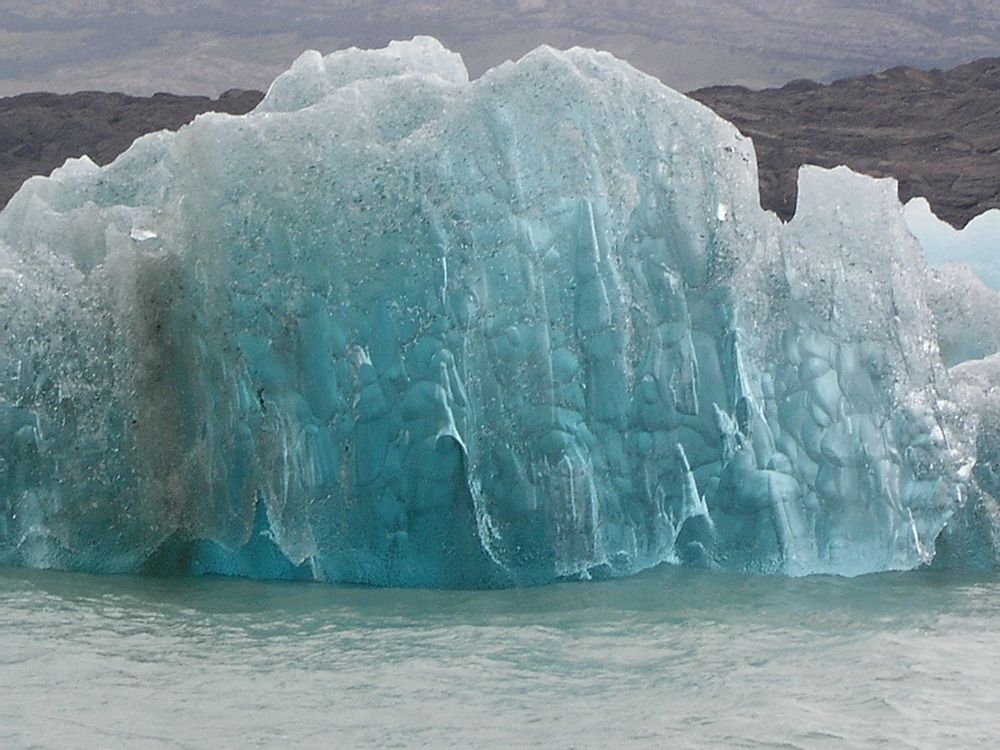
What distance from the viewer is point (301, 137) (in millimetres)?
7457

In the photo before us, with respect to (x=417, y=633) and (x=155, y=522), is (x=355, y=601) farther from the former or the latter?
(x=155, y=522)

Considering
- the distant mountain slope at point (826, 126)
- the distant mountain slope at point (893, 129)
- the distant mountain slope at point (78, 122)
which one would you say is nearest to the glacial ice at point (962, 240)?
the distant mountain slope at point (893, 129)

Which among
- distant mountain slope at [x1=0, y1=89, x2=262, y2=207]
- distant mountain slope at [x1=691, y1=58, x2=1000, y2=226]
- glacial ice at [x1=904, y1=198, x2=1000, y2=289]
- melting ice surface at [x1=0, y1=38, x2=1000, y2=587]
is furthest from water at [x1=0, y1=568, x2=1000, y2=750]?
distant mountain slope at [x1=0, y1=89, x2=262, y2=207]

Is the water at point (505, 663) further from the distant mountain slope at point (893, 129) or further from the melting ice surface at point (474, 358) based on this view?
the distant mountain slope at point (893, 129)

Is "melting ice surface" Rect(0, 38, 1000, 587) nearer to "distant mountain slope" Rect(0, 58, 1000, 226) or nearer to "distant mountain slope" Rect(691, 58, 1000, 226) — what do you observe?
"distant mountain slope" Rect(691, 58, 1000, 226)

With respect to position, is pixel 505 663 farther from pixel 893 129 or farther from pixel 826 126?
pixel 826 126

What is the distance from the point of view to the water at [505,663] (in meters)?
5.20

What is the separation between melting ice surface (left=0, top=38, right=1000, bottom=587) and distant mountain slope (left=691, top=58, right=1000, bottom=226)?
3164cm

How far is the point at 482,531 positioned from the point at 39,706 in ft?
7.98

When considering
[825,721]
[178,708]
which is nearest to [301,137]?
[178,708]

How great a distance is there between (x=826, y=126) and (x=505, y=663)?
46731mm

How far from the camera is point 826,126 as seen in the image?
5081 centimetres

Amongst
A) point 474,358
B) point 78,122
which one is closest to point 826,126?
point 78,122

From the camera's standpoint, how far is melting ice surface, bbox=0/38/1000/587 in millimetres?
7301
